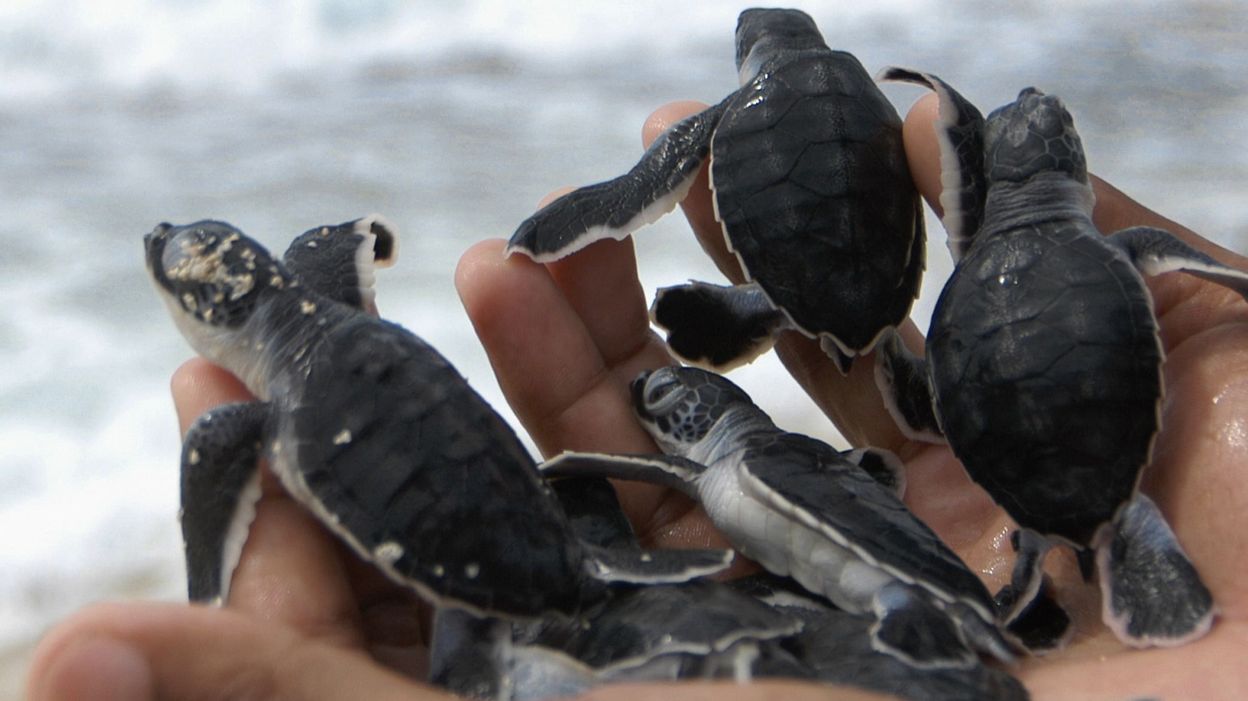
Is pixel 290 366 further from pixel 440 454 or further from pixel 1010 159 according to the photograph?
pixel 1010 159

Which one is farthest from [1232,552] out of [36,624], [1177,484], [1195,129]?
[1195,129]

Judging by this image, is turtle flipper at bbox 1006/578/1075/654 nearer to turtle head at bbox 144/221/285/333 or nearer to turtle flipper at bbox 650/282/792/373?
turtle flipper at bbox 650/282/792/373

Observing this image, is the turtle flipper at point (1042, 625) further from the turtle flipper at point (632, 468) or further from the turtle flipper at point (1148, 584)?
the turtle flipper at point (632, 468)

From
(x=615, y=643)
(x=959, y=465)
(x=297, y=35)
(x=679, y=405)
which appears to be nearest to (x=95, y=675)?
(x=615, y=643)

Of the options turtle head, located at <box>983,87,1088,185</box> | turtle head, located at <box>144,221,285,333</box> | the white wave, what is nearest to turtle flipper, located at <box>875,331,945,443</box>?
turtle head, located at <box>983,87,1088,185</box>

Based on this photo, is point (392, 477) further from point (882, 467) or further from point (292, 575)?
point (882, 467)
